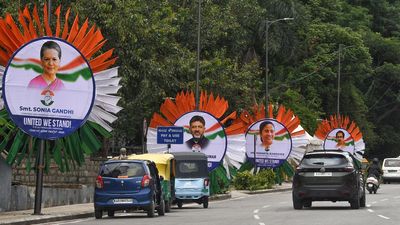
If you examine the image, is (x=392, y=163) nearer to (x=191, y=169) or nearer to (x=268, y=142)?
(x=268, y=142)

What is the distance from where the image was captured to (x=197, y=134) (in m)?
45.2

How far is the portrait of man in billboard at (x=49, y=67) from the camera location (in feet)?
93.9

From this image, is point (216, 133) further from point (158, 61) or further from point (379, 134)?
point (379, 134)

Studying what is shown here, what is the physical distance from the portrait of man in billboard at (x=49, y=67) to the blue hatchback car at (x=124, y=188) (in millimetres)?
2812

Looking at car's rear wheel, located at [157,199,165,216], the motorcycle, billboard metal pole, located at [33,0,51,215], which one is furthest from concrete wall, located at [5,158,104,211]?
the motorcycle

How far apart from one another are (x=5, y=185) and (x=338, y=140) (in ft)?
151

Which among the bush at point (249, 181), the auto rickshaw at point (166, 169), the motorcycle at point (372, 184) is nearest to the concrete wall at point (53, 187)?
the auto rickshaw at point (166, 169)

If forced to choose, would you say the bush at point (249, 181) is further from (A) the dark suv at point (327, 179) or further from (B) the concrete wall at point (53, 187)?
(A) the dark suv at point (327, 179)

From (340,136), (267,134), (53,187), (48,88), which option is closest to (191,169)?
(53,187)

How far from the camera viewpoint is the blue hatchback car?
1124 inches

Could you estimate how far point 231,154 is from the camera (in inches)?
1828

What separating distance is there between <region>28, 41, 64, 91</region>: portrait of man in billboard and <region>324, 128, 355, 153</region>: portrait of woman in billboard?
45.6 m

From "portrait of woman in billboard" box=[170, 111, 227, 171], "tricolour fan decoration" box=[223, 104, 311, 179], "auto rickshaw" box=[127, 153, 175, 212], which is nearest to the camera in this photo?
"auto rickshaw" box=[127, 153, 175, 212]

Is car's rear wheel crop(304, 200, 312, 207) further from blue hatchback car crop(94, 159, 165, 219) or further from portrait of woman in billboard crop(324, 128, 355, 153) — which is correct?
portrait of woman in billboard crop(324, 128, 355, 153)
